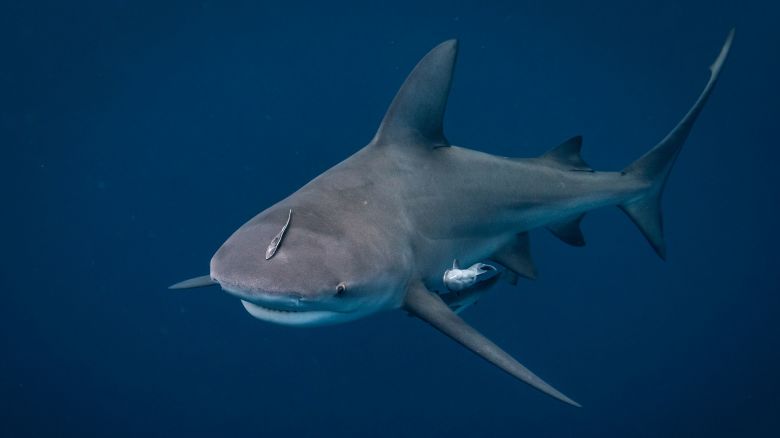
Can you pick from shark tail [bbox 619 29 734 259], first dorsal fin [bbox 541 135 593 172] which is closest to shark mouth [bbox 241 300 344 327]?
first dorsal fin [bbox 541 135 593 172]

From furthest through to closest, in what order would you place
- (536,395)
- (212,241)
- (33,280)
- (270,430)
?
(33,280), (212,241), (536,395), (270,430)

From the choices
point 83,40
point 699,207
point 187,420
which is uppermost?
point 83,40

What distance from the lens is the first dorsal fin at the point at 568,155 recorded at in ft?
18.0

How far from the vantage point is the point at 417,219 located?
14.0ft

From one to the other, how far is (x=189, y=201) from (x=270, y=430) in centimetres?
524

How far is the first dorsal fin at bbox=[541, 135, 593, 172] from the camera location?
549 centimetres

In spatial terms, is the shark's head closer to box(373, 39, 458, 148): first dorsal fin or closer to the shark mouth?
the shark mouth

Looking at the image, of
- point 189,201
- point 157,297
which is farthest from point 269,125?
point 157,297

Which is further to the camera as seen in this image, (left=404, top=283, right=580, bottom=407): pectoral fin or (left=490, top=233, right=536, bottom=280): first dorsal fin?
(left=490, top=233, right=536, bottom=280): first dorsal fin

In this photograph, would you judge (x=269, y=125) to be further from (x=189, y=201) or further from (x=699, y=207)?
(x=699, y=207)

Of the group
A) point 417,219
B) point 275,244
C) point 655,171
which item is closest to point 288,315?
point 275,244

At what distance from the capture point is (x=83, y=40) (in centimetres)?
1216

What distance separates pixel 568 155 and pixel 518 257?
3.89 ft

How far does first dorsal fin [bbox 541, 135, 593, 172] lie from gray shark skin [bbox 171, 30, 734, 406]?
0.01 metres
